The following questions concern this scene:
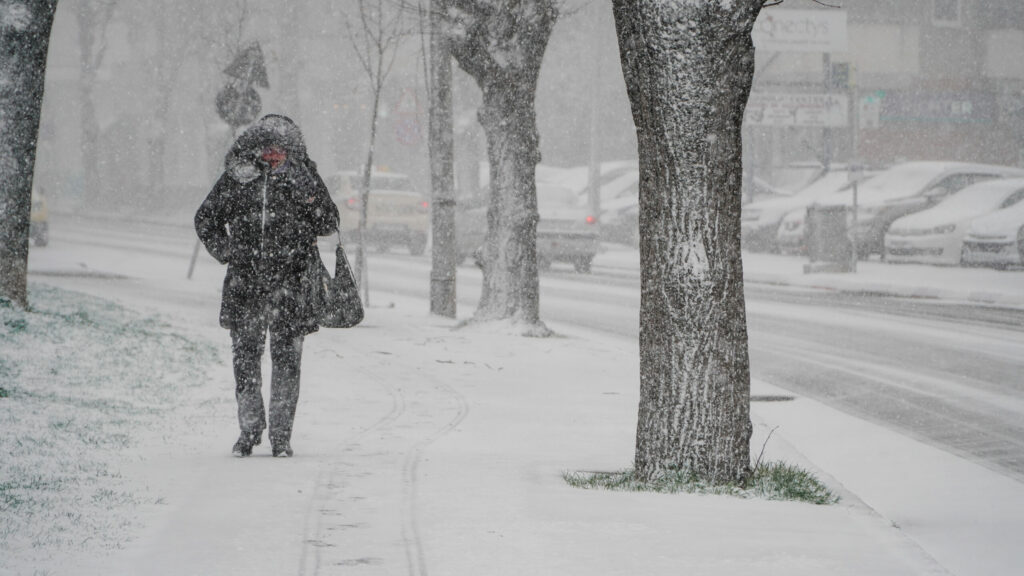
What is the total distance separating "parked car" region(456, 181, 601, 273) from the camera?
2431 cm

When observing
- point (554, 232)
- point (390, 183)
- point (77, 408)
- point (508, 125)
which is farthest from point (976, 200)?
point (77, 408)

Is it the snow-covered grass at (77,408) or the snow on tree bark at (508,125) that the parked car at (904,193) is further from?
the snow-covered grass at (77,408)

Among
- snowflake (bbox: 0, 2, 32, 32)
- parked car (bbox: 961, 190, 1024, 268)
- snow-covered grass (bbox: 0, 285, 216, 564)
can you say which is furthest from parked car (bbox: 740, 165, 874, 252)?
snowflake (bbox: 0, 2, 32, 32)

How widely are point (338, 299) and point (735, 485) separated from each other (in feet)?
7.16

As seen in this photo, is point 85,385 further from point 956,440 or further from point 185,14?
point 185,14

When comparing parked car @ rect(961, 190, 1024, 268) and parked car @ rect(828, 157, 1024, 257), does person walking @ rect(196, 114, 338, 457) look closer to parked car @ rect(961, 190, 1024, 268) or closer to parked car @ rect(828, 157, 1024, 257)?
parked car @ rect(961, 190, 1024, 268)

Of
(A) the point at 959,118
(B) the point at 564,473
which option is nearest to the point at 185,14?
(A) the point at 959,118

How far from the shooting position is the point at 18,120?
11320mm

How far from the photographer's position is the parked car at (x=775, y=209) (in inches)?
1143

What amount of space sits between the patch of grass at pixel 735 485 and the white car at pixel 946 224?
18522mm

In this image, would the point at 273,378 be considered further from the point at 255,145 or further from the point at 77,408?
the point at 77,408

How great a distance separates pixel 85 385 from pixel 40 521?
12.8 feet

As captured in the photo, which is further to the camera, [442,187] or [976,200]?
[976,200]

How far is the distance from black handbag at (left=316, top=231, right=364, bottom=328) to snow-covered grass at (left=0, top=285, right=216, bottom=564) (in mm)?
1211
